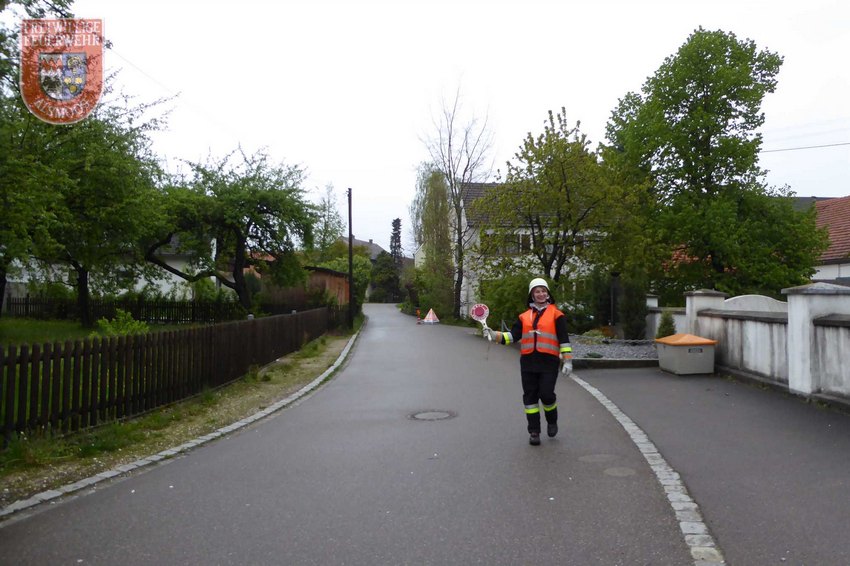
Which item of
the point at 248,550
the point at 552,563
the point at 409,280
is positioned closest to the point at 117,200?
the point at 248,550

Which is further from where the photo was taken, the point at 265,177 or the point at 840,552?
the point at 265,177

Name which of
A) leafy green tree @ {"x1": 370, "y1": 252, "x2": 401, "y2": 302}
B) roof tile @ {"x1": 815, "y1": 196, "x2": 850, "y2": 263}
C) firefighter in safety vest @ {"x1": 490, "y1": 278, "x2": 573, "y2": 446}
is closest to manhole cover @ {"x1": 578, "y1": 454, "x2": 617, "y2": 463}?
firefighter in safety vest @ {"x1": 490, "y1": 278, "x2": 573, "y2": 446}

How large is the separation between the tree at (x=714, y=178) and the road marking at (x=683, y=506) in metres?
20.2

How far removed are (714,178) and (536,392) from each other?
77.7 feet

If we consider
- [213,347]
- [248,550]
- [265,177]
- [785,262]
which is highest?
[265,177]

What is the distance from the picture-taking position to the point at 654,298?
23.3 meters

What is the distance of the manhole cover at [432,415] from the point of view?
8.64m

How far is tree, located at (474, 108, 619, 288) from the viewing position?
21.9m

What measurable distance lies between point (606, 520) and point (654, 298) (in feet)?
65.4

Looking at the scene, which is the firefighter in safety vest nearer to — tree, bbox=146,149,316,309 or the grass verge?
the grass verge

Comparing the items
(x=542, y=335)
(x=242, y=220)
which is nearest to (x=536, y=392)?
(x=542, y=335)

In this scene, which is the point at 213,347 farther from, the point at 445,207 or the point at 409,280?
the point at 409,280

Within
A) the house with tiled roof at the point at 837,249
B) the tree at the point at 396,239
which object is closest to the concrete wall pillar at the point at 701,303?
the house with tiled roof at the point at 837,249

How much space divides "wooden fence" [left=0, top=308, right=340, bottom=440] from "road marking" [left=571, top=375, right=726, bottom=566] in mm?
5904
